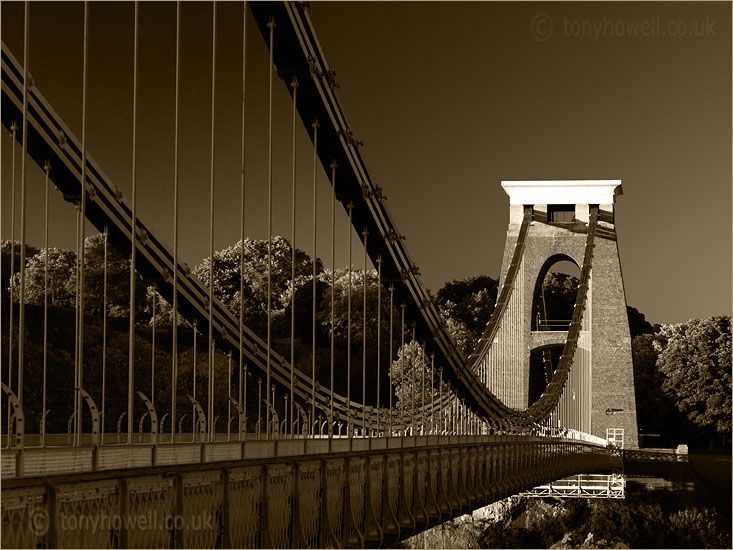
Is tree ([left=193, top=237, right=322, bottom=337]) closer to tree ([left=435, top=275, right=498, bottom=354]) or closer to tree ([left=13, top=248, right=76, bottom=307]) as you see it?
tree ([left=435, top=275, right=498, bottom=354])

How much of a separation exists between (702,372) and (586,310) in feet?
32.5

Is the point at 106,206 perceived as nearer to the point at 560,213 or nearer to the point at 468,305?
the point at 560,213

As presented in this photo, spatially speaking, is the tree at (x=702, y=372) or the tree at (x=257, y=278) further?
the tree at (x=702, y=372)

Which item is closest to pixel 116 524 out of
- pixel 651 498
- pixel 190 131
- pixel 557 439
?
pixel 557 439

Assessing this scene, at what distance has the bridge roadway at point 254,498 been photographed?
10305 millimetres

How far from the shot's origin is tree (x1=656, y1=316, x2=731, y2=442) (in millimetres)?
76312

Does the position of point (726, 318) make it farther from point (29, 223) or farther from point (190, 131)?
point (29, 223)

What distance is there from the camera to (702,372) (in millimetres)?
77438

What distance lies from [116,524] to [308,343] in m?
71.4

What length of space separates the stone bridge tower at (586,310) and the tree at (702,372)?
28.3ft

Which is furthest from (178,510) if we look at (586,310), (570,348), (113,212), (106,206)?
(586,310)

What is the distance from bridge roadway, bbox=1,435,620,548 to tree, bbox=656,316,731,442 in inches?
1918

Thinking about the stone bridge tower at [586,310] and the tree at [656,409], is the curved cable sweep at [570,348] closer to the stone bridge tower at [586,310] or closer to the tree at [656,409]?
the stone bridge tower at [586,310]

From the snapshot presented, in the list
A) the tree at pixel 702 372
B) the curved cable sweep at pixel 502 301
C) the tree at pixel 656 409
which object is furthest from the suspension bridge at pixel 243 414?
the tree at pixel 656 409
